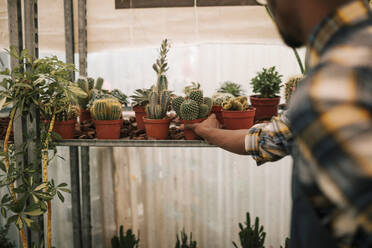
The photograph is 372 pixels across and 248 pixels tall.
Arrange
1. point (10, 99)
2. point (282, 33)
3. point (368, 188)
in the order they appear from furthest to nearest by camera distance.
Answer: point (10, 99) → point (282, 33) → point (368, 188)

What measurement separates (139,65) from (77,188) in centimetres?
99

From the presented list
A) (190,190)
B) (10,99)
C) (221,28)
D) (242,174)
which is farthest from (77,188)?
(221,28)

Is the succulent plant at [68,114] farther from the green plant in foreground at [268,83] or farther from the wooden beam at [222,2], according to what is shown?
the wooden beam at [222,2]

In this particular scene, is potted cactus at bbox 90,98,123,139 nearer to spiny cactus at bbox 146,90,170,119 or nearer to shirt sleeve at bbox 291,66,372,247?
spiny cactus at bbox 146,90,170,119

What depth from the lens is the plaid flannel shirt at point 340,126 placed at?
0.41m

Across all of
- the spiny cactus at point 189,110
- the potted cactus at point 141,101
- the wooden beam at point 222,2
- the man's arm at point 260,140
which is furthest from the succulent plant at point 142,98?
the wooden beam at point 222,2

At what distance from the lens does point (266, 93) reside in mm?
1871

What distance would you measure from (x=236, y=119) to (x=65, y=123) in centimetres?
87

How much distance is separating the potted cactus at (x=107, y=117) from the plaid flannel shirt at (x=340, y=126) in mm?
1343

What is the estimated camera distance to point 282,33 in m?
0.61

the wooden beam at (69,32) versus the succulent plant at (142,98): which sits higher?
the wooden beam at (69,32)

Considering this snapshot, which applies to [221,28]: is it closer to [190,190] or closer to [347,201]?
[190,190]

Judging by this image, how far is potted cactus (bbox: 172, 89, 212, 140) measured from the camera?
1648 millimetres

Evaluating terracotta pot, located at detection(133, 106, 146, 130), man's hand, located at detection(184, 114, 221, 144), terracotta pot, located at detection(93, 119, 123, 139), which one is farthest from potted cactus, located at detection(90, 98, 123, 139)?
man's hand, located at detection(184, 114, 221, 144)
